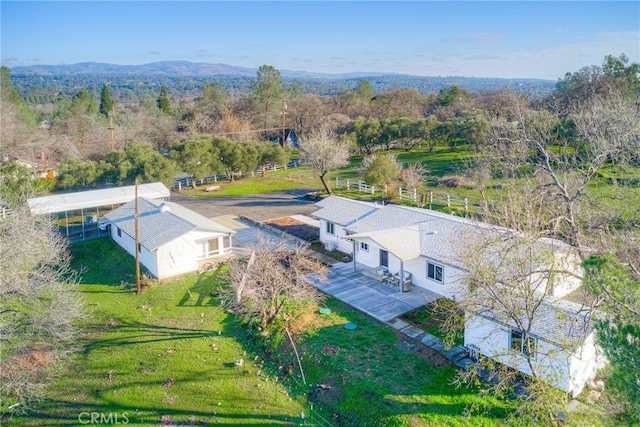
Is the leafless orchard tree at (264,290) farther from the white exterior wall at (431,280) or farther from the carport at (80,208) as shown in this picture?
the carport at (80,208)

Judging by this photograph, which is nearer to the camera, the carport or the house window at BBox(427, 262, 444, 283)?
the house window at BBox(427, 262, 444, 283)

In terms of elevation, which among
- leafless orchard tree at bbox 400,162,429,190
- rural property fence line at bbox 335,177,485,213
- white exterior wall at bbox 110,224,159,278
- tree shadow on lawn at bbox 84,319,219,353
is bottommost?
tree shadow on lawn at bbox 84,319,219,353

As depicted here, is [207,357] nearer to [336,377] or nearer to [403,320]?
[336,377]

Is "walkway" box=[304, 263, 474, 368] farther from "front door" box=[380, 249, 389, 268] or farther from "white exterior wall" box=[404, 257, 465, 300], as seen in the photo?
"front door" box=[380, 249, 389, 268]

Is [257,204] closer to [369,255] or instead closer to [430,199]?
[430,199]

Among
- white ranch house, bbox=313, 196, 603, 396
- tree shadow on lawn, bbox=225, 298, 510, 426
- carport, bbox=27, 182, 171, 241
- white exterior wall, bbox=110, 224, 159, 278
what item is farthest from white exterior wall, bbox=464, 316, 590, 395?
carport, bbox=27, 182, 171, 241

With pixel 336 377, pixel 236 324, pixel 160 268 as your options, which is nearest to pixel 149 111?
pixel 160 268
